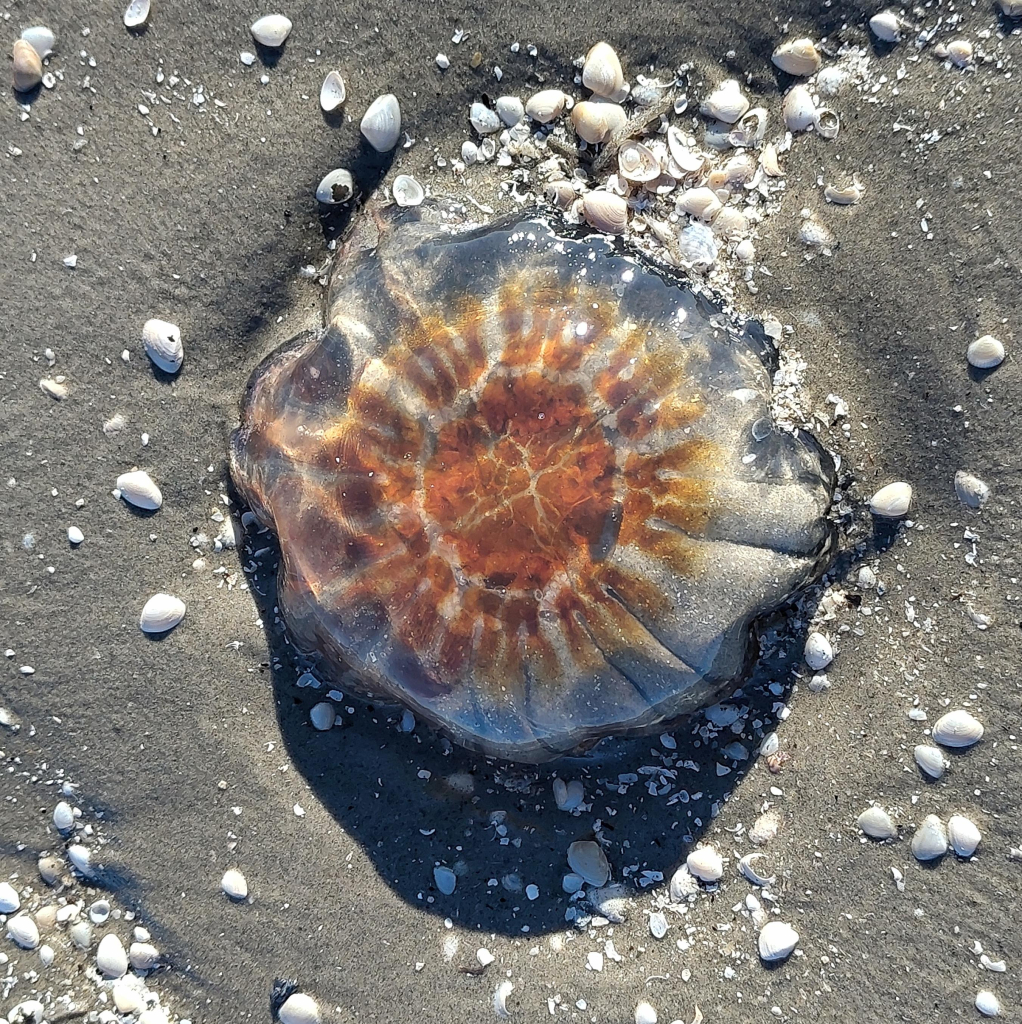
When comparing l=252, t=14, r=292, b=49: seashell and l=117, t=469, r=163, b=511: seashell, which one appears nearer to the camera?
l=252, t=14, r=292, b=49: seashell

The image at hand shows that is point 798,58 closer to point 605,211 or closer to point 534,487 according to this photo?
point 605,211

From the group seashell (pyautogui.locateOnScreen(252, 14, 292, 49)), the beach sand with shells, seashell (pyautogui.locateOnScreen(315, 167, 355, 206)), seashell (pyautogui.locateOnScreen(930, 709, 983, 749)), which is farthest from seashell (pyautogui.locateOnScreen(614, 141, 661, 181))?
seashell (pyautogui.locateOnScreen(930, 709, 983, 749))

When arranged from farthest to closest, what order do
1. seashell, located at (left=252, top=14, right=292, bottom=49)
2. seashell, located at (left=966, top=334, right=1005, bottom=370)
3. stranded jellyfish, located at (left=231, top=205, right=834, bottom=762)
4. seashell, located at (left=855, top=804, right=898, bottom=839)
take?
1. seashell, located at (left=855, top=804, right=898, bottom=839)
2. seashell, located at (left=252, top=14, right=292, bottom=49)
3. seashell, located at (left=966, top=334, right=1005, bottom=370)
4. stranded jellyfish, located at (left=231, top=205, right=834, bottom=762)

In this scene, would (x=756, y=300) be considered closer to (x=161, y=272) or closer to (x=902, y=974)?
(x=161, y=272)

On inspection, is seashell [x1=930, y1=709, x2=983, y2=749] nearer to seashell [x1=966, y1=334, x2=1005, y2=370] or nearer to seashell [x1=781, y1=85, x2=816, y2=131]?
seashell [x1=966, y1=334, x2=1005, y2=370]

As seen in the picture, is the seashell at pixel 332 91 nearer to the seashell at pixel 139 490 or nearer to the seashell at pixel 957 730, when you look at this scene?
the seashell at pixel 139 490

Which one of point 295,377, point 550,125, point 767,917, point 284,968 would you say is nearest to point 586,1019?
point 767,917

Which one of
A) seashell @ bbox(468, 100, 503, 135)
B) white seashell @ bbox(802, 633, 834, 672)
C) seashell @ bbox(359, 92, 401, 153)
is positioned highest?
seashell @ bbox(359, 92, 401, 153)

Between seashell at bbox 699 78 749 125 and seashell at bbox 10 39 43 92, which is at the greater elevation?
seashell at bbox 10 39 43 92
